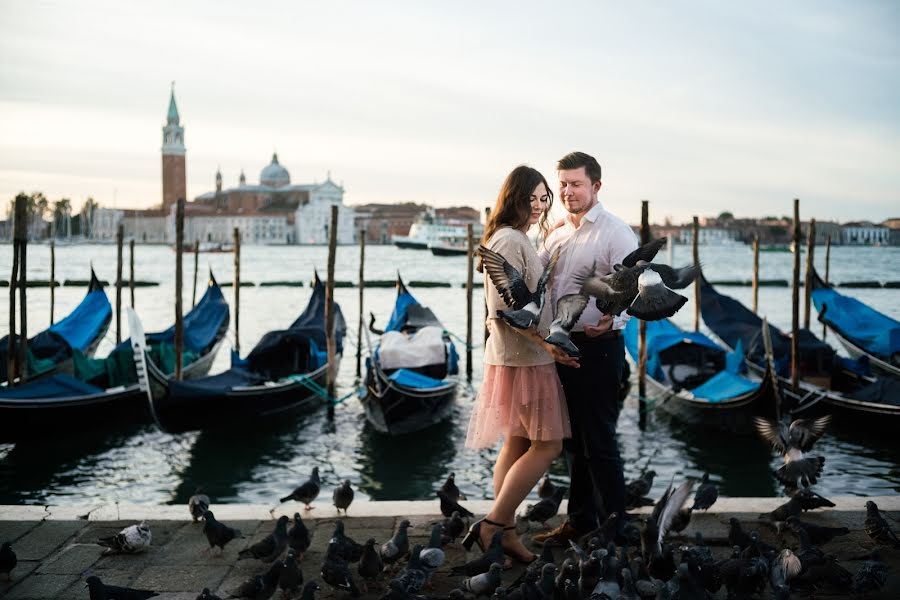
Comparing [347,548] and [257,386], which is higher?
[347,548]

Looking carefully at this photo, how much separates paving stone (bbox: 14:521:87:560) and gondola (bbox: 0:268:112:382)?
3999mm

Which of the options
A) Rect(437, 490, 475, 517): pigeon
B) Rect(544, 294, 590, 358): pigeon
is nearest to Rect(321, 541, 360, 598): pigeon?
Rect(437, 490, 475, 517): pigeon

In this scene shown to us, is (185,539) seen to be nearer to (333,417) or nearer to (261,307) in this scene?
(333,417)

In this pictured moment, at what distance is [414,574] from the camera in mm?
1850

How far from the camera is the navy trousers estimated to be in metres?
2.03

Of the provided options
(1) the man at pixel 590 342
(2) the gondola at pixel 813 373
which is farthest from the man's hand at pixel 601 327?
(2) the gondola at pixel 813 373

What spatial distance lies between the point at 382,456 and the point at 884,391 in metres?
2.98

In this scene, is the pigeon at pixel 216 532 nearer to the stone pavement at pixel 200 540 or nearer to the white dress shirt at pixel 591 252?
the stone pavement at pixel 200 540

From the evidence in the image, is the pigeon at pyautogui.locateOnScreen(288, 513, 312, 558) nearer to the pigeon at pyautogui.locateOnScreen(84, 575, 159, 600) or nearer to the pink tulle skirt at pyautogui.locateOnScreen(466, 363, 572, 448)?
the pigeon at pyautogui.locateOnScreen(84, 575, 159, 600)

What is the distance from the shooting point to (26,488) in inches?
179

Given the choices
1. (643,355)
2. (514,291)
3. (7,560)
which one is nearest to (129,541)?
(7,560)

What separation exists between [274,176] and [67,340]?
79.3 metres

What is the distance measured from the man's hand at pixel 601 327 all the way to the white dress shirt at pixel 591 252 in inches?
1.4

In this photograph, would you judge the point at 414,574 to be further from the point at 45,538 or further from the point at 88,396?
the point at 88,396
